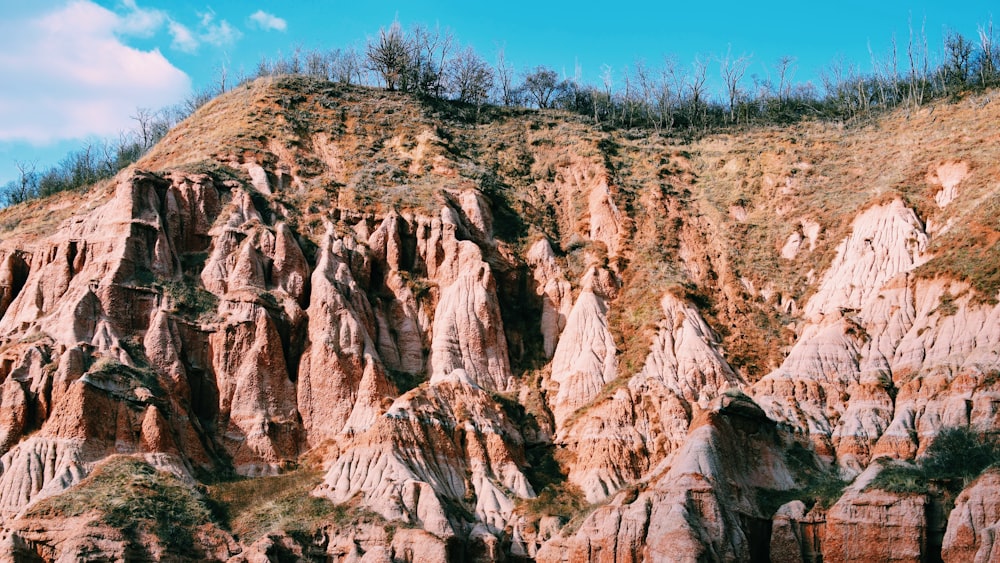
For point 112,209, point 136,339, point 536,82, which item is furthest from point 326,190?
point 536,82

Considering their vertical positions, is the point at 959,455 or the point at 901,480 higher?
the point at 959,455

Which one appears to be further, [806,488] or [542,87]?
[542,87]

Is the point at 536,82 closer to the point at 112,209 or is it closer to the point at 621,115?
the point at 621,115

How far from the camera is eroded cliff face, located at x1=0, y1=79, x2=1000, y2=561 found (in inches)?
1973

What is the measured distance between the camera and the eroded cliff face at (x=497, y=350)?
5012 cm

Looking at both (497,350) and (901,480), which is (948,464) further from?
(497,350)

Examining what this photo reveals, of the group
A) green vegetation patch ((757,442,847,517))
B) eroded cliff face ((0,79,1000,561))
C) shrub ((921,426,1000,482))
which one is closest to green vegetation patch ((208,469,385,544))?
eroded cliff face ((0,79,1000,561))

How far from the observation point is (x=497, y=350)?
217 feet

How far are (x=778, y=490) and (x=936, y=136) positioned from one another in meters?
33.7

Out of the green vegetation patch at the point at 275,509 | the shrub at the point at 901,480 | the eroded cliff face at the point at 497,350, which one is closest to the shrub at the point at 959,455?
the shrub at the point at 901,480

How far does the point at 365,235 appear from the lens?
69938 mm

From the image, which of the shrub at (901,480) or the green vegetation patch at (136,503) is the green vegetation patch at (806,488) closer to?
the shrub at (901,480)

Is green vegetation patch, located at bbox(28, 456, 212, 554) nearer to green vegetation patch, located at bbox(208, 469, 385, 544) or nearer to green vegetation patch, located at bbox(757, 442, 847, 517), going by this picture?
green vegetation patch, located at bbox(208, 469, 385, 544)

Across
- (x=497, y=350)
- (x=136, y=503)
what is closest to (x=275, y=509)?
(x=136, y=503)
